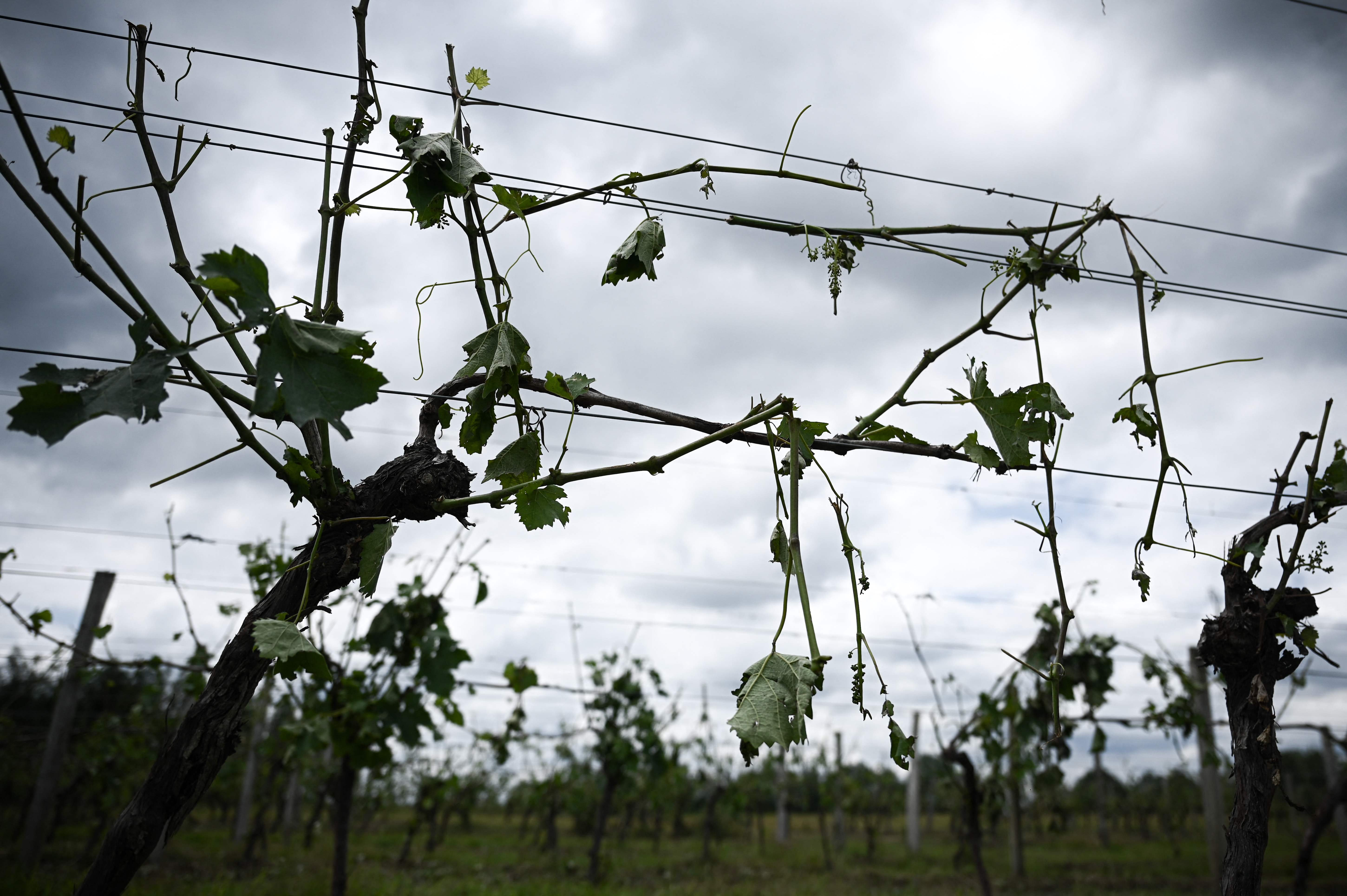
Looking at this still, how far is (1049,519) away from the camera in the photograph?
179 centimetres

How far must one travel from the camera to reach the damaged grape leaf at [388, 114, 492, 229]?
5.04 ft

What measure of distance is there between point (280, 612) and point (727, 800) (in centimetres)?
1936

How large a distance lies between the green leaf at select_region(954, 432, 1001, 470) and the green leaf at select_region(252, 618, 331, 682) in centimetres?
143

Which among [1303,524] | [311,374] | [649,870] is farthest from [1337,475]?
[649,870]

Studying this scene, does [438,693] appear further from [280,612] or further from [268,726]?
[268,726]

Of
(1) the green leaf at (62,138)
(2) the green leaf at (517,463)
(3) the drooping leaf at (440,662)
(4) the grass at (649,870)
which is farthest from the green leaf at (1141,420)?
(4) the grass at (649,870)

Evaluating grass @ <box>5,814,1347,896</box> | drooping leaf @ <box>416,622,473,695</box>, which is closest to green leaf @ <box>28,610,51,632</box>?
drooping leaf @ <box>416,622,473,695</box>

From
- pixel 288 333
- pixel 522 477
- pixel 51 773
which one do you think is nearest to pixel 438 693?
pixel 522 477

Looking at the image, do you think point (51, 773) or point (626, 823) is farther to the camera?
point (626, 823)

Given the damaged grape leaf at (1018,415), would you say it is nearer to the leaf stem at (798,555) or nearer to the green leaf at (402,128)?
the leaf stem at (798,555)

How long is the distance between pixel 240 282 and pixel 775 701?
1.12 meters

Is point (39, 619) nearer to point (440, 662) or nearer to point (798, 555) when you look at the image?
point (440, 662)

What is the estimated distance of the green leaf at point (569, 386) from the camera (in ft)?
5.55

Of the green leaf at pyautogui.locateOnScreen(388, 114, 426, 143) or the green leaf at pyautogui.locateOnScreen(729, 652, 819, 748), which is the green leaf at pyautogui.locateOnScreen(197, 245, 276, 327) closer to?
the green leaf at pyautogui.locateOnScreen(388, 114, 426, 143)
